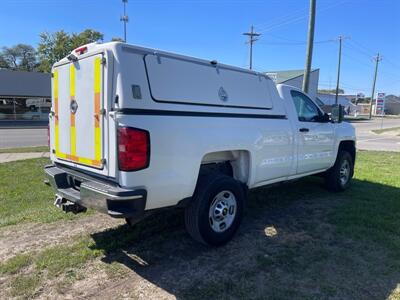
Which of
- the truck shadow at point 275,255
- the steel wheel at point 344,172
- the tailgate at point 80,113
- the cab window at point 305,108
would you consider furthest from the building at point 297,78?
the tailgate at point 80,113

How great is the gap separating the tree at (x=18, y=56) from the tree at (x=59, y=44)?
55.9ft

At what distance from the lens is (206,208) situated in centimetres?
413

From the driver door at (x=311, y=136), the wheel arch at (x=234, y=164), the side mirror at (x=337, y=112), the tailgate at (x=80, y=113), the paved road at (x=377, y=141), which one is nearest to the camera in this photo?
the tailgate at (x=80, y=113)

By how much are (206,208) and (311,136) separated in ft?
9.01

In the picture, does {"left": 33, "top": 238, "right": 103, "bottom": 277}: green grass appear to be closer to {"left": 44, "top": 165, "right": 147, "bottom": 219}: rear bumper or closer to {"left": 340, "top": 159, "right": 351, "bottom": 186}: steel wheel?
{"left": 44, "top": 165, "right": 147, "bottom": 219}: rear bumper

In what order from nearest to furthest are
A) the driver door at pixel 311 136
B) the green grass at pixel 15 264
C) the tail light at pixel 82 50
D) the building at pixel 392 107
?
the green grass at pixel 15 264
the tail light at pixel 82 50
the driver door at pixel 311 136
the building at pixel 392 107

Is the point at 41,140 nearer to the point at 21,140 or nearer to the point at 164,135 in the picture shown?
the point at 21,140

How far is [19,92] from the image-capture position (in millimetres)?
35406

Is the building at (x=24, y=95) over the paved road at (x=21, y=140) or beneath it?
over

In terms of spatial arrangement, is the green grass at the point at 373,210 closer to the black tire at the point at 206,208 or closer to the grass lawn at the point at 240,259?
the grass lawn at the point at 240,259

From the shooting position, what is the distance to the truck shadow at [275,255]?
138 inches

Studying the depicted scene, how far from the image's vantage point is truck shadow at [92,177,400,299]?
11.5ft

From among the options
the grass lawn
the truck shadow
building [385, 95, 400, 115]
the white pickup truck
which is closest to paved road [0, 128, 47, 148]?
the grass lawn

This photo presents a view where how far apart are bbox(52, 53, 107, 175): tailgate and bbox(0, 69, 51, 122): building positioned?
34462 millimetres
